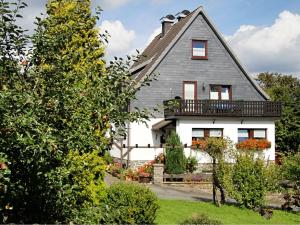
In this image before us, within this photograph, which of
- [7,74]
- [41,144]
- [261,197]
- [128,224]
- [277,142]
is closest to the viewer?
[41,144]

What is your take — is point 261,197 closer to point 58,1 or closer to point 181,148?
point 58,1

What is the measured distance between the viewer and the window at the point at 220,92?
33.5 meters

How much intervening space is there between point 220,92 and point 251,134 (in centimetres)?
414

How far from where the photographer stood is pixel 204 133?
30.4 m

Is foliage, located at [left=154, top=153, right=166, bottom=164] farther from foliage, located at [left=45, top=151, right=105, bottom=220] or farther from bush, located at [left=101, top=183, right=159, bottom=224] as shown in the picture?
foliage, located at [left=45, top=151, right=105, bottom=220]

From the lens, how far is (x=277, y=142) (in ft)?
118

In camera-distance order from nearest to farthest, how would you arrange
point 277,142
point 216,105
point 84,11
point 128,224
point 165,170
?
1. point 128,224
2. point 84,11
3. point 165,170
4. point 216,105
5. point 277,142

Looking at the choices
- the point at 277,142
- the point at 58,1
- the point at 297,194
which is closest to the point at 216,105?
the point at 277,142

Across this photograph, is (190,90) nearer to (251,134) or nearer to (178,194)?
(251,134)

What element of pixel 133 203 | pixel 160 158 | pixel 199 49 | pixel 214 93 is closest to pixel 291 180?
pixel 133 203

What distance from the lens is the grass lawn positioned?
13125mm

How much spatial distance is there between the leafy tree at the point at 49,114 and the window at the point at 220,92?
88.0ft

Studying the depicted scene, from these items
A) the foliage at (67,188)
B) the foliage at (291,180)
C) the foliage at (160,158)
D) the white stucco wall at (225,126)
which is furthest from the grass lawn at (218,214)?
the white stucco wall at (225,126)

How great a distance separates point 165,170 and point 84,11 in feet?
55.0
